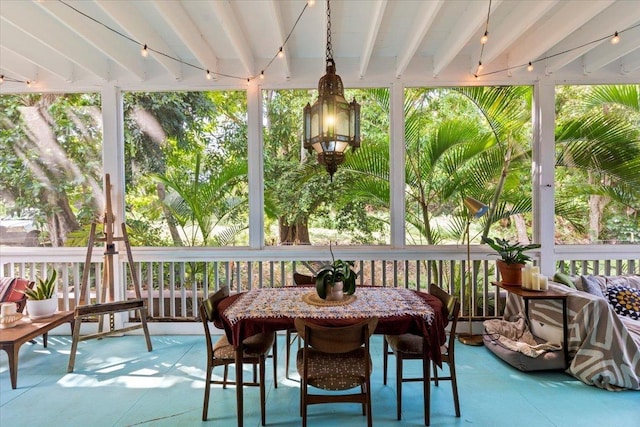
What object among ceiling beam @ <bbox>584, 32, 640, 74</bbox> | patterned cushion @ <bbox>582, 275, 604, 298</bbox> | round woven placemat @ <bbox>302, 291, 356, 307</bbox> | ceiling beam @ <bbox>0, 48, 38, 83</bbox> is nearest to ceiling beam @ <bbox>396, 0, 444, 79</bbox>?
ceiling beam @ <bbox>584, 32, 640, 74</bbox>

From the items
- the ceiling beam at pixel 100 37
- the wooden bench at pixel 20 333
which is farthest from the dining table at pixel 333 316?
the ceiling beam at pixel 100 37

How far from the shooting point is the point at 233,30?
9.14 feet

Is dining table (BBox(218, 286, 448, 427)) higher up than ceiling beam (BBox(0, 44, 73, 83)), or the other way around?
ceiling beam (BBox(0, 44, 73, 83))

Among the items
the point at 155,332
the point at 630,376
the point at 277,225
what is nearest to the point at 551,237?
the point at 630,376

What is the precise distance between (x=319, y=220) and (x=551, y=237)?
8.31 feet

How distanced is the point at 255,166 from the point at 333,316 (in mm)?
2199

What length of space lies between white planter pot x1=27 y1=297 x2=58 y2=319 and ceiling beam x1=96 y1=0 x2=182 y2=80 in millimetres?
2487

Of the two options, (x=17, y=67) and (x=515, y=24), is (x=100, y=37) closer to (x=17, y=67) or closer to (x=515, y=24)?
(x=17, y=67)

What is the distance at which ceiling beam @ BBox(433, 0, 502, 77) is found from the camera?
2.53 m

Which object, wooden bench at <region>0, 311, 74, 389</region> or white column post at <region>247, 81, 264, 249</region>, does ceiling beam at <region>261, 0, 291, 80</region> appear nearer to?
white column post at <region>247, 81, 264, 249</region>

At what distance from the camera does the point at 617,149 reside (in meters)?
3.64

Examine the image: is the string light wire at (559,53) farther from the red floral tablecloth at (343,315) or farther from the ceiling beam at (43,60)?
the ceiling beam at (43,60)

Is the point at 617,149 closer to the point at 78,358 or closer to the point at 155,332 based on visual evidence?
the point at 155,332

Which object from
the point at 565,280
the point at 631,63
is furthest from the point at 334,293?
the point at 631,63
